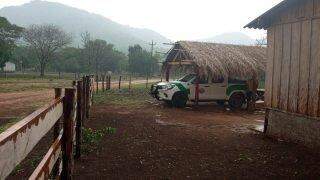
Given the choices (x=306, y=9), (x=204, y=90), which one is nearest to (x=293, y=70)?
(x=306, y=9)

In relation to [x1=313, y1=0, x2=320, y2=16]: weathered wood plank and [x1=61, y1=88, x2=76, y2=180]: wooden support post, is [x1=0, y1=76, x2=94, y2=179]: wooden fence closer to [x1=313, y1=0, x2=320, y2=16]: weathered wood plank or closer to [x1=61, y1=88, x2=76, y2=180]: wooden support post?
[x1=61, y1=88, x2=76, y2=180]: wooden support post

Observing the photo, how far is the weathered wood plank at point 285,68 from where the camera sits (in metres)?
10.1

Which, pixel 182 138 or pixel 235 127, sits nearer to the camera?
pixel 182 138

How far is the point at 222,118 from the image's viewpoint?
15469mm

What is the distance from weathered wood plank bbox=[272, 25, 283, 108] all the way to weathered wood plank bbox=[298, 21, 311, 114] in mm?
958

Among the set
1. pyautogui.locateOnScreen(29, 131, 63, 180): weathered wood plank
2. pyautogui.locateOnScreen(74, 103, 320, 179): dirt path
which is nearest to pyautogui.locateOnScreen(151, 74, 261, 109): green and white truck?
pyautogui.locateOnScreen(74, 103, 320, 179): dirt path

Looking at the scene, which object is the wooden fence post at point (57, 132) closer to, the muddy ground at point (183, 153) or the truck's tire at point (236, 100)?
the muddy ground at point (183, 153)

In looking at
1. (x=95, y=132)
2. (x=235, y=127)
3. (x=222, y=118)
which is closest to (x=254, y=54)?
(x=222, y=118)

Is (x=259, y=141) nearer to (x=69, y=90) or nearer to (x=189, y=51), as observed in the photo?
(x=69, y=90)

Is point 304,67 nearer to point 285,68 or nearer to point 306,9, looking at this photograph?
point 285,68

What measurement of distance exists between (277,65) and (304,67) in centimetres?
124

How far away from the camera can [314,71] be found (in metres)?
9.05

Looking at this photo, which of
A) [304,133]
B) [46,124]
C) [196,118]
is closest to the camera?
[46,124]

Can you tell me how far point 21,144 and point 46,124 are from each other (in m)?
0.93
